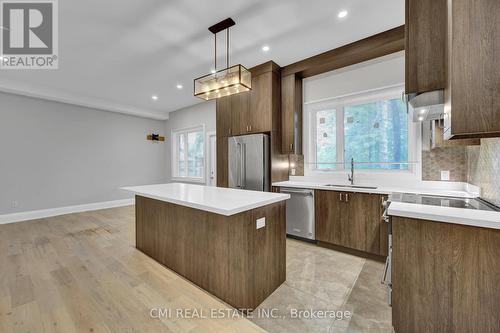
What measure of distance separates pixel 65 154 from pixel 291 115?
549 cm

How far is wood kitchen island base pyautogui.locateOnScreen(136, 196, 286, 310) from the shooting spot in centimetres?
172

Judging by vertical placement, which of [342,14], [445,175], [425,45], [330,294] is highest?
[342,14]

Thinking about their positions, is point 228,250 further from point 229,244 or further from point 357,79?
point 357,79

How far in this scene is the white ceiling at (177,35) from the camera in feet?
7.35

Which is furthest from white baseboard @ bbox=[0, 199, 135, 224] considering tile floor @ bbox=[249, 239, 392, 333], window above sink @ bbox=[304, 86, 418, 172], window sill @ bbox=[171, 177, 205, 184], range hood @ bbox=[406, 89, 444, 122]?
range hood @ bbox=[406, 89, 444, 122]

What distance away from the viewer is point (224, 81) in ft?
7.98

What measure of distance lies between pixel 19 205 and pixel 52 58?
3354mm

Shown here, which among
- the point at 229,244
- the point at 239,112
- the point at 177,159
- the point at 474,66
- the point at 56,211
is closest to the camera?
the point at 474,66

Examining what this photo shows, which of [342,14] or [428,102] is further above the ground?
[342,14]

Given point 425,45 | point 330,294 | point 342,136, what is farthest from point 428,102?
point 342,136

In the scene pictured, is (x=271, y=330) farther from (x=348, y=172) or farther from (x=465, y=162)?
(x=465, y=162)

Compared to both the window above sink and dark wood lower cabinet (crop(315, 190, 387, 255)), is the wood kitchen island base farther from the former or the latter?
the window above sink

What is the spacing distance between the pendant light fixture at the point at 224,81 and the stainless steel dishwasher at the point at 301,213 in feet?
5.70

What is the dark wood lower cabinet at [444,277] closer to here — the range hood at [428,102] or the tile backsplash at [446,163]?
the range hood at [428,102]
